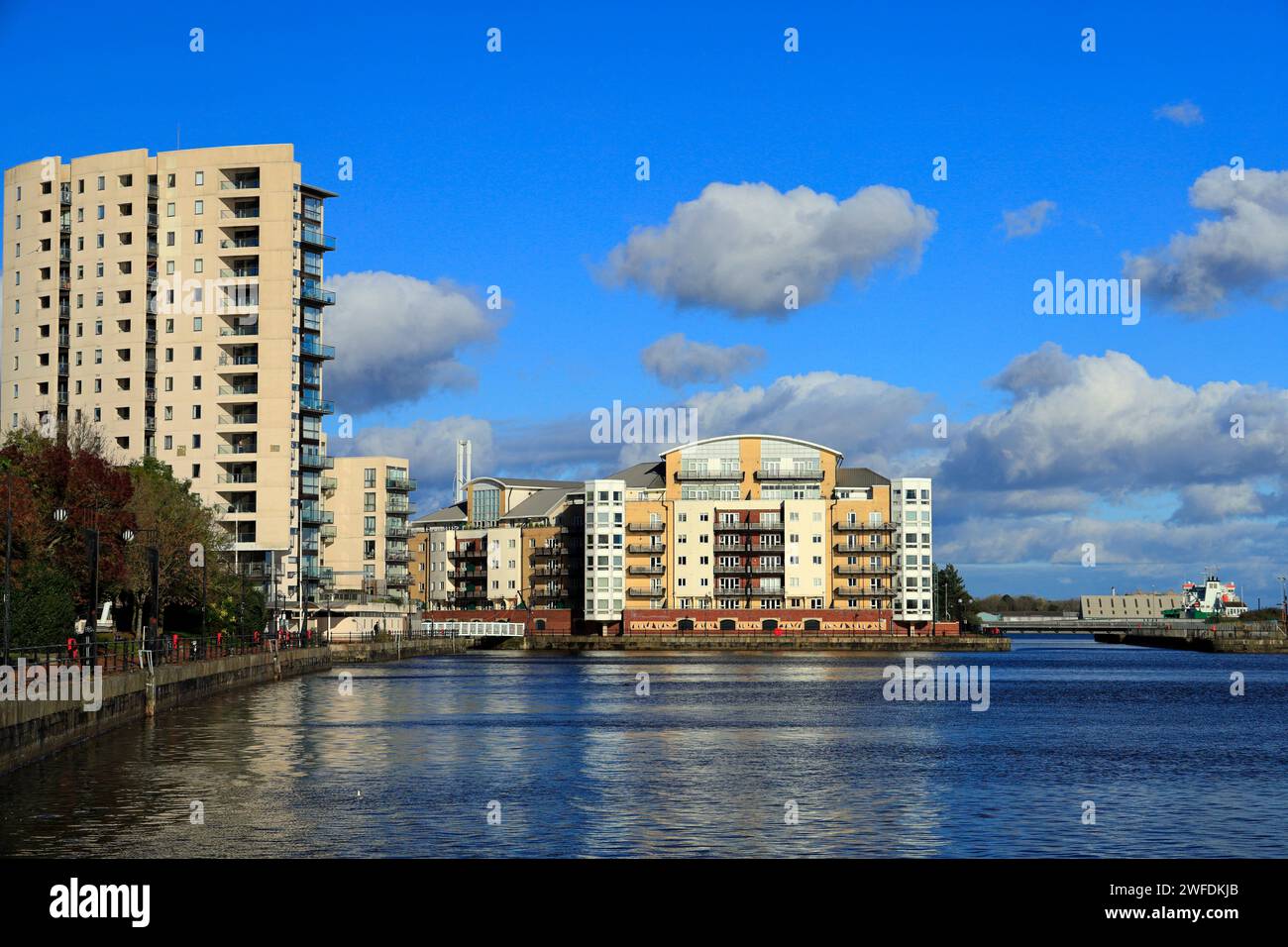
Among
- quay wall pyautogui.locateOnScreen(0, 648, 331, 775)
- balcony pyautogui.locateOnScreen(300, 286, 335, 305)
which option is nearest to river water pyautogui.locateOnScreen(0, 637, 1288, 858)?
quay wall pyautogui.locateOnScreen(0, 648, 331, 775)

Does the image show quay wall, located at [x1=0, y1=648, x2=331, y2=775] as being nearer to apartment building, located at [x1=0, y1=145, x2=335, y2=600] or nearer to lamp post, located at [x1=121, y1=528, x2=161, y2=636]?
lamp post, located at [x1=121, y1=528, x2=161, y2=636]

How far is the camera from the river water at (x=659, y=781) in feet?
118

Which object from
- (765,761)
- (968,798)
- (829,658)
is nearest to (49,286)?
(829,658)

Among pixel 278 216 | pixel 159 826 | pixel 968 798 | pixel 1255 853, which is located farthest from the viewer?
pixel 278 216

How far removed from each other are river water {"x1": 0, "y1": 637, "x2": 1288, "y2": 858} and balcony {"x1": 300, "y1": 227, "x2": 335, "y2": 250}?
71.2m

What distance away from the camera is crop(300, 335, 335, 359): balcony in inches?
6102

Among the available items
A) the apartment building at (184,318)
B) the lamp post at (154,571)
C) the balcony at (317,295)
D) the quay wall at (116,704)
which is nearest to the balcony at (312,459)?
the apartment building at (184,318)

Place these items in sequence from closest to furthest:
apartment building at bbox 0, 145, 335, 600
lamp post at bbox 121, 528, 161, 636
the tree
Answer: lamp post at bbox 121, 528, 161, 636, the tree, apartment building at bbox 0, 145, 335, 600

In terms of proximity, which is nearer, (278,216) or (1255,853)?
(1255,853)

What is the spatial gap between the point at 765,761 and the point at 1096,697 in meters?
55.0

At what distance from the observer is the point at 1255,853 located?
115ft

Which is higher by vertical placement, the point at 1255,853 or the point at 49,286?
the point at 49,286

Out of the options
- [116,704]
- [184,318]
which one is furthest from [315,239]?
[116,704]

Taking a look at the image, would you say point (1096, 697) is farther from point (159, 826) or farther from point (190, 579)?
point (159, 826)
